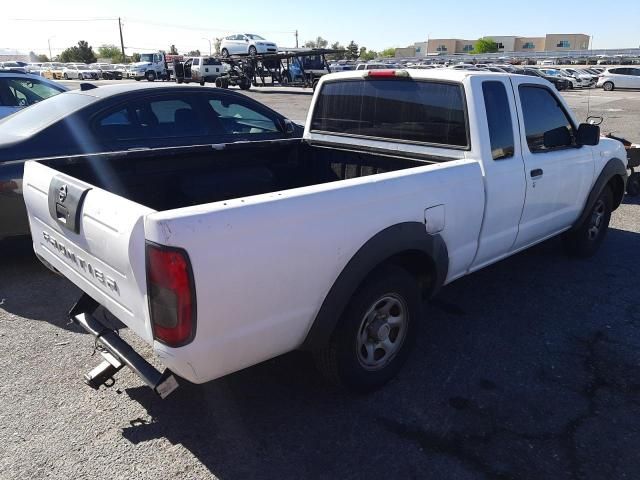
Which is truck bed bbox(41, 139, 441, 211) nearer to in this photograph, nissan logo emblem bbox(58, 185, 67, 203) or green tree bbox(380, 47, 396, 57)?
nissan logo emblem bbox(58, 185, 67, 203)

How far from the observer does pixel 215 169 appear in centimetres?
401

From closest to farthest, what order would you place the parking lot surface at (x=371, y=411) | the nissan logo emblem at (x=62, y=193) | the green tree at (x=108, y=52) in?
the parking lot surface at (x=371, y=411) < the nissan logo emblem at (x=62, y=193) < the green tree at (x=108, y=52)

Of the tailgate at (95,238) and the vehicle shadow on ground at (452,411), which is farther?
the vehicle shadow on ground at (452,411)

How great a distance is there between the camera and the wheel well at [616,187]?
5.30 meters

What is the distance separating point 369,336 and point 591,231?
3317 mm

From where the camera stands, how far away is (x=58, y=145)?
4680 millimetres

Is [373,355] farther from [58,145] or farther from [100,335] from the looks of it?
[58,145]

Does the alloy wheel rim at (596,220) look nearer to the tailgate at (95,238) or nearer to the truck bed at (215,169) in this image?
the truck bed at (215,169)

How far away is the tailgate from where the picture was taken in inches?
85.7

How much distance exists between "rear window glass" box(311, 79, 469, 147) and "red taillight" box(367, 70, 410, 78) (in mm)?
48

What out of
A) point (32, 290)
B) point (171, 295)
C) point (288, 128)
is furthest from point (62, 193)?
point (288, 128)

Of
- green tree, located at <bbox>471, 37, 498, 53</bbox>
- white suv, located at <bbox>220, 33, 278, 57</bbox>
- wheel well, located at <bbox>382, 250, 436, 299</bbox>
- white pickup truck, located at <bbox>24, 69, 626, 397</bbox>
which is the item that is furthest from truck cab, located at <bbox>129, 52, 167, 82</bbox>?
green tree, located at <bbox>471, 37, 498, 53</bbox>

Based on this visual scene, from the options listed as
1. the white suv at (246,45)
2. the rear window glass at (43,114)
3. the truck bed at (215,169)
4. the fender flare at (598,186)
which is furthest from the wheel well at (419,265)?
the white suv at (246,45)

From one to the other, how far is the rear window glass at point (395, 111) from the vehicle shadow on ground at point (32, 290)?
2540 mm
